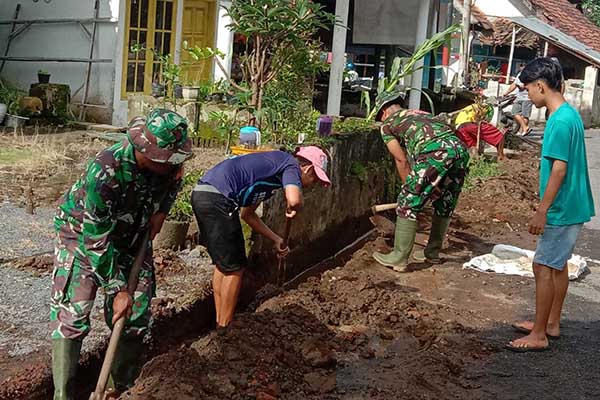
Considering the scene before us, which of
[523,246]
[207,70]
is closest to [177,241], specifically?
[523,246]

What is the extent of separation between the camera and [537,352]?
18.2 ft

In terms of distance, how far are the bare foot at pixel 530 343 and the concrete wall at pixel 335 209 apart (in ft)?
7.37

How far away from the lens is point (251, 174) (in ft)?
17.2

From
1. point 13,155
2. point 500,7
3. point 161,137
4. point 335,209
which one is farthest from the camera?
point 500,7

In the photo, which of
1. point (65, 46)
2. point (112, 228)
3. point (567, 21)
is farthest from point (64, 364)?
point (567, 21)

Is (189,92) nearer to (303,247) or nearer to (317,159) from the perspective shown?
(303,247)

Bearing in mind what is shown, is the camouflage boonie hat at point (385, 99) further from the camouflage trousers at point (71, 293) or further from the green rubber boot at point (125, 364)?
the camouflage trousers at point (71, 293)

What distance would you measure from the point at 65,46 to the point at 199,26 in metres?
2.66

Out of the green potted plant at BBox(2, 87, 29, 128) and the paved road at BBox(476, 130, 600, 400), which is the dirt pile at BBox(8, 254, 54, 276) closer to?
the paved road at BBox(476, 130, 600, 400)

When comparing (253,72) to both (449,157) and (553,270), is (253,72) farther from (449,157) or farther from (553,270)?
(553,270)

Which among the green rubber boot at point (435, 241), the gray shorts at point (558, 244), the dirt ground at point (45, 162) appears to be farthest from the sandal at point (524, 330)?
the dirt ground at point (45, 162)

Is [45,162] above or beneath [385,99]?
beneath

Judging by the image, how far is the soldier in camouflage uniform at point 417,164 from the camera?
7.46 metres

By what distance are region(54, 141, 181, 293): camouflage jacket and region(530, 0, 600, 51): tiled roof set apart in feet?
85.2
